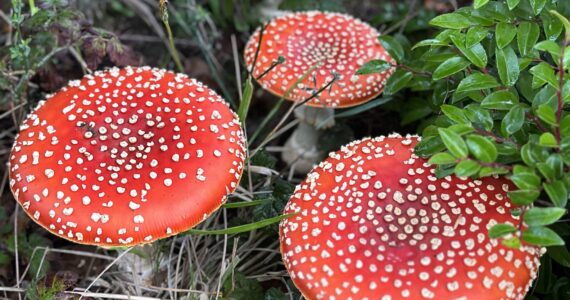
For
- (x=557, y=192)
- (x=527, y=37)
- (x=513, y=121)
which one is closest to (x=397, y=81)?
(x=527, y=37)

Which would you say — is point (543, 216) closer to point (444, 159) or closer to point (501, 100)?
point (444, 159)

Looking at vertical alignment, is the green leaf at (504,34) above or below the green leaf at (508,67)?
above

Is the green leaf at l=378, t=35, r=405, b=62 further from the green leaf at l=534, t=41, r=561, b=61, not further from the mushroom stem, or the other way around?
the green leaf at l=534, t=41, r=561, b=61

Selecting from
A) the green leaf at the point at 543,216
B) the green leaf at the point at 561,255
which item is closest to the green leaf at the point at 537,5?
the green leaf at the point at 543,216

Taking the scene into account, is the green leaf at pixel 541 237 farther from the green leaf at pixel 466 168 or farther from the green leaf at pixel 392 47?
the green leaf at pixel 392 47

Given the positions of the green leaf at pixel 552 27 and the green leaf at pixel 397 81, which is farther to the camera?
the green leaf at pixel 397 81

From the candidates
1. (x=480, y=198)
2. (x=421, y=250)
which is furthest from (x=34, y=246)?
(x=480, y=198)
